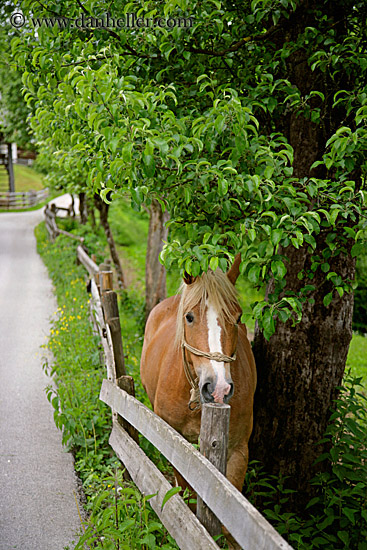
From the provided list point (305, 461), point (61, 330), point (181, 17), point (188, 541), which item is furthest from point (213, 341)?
point (61, 330)

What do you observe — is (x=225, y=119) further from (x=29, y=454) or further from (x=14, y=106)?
(x=14, y=106)

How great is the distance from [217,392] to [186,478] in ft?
1.80

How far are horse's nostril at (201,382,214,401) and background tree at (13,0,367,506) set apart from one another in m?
0.56

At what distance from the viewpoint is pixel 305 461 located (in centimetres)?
453

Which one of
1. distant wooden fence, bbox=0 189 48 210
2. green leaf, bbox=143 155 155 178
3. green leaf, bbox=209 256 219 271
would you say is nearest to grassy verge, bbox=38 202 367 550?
green leaf, bbox=209 256 219 271

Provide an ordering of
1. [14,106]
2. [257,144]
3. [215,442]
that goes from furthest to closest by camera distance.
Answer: [14,106] < [257,144] < [215,442]

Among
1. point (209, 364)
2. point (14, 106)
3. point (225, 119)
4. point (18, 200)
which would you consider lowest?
point (18, 200)

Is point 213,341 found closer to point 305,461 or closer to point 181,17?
point 305,461

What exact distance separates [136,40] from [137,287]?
14442mm

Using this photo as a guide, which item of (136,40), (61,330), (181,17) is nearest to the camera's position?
(181,17)

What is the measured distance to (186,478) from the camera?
2760 mm

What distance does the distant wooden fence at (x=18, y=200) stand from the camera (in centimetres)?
3606

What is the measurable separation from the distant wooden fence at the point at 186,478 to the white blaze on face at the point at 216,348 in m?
0.36

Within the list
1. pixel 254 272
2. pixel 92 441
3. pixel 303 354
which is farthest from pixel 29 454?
pixel 254 272
